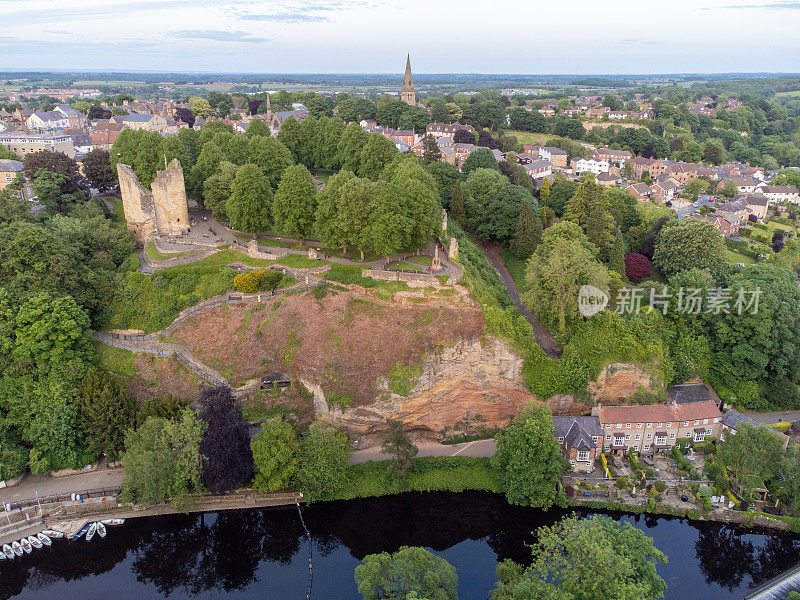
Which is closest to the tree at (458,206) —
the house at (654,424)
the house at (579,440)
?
the house at (654,424)

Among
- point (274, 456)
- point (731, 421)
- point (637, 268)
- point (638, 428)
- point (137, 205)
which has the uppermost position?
point (137, 205)

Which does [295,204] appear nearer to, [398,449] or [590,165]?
[398,449]

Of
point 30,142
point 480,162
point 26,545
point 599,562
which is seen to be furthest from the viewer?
point 30,142

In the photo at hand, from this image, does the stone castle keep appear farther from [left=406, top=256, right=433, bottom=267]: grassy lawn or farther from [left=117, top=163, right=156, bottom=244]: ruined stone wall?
[left=406, top=256, right=433, bottom=267]: grassy lawn

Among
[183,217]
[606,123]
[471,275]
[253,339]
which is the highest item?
[606,123]

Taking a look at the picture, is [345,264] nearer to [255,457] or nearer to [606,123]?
[255,457]

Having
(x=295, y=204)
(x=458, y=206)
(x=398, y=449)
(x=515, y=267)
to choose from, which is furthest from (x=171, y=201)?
(x=515, y=267)

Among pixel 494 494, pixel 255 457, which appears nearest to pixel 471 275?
pixel 494 494
